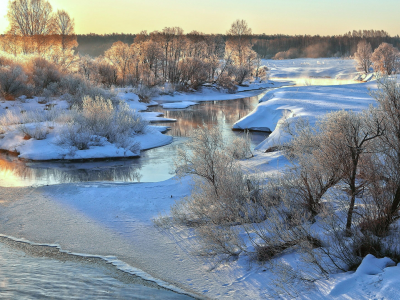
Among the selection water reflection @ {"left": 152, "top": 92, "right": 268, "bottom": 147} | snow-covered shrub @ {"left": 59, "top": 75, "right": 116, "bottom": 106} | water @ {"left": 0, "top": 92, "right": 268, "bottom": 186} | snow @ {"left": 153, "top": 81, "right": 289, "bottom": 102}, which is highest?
snow-covered shrub @ {"left": 59, "top": 75, "right": 116, "bottom": 106}

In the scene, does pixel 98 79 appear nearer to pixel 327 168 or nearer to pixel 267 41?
pixel 327 168

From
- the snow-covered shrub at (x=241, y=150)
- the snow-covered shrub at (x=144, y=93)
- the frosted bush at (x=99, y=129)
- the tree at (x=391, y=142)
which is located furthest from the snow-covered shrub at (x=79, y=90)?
the tree at (x=391, y=142)

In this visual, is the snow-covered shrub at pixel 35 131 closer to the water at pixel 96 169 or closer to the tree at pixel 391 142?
the water at pixel 96 169

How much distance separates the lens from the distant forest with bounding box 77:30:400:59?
107625 millimetres

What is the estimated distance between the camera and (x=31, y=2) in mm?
47531

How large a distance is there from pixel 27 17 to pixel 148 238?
50.2 m

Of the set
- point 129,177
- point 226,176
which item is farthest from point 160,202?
point 129,177

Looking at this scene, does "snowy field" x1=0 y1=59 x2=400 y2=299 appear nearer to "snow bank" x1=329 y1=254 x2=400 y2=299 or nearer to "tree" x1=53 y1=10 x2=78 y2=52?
"snow bank" x1=329 y1=254 x2=400 y2=299

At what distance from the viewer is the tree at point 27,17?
4750 centimetres

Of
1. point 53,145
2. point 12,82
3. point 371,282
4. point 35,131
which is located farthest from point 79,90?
point 371,282

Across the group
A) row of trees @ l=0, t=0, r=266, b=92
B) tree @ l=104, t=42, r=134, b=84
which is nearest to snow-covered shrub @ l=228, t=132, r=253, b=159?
row of trees @ l=0, t=0, r=266, b=92

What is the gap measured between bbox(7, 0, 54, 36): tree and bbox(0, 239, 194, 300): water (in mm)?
48771

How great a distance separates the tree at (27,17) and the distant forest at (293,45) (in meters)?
56.3

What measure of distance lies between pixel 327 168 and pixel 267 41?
421 feet
